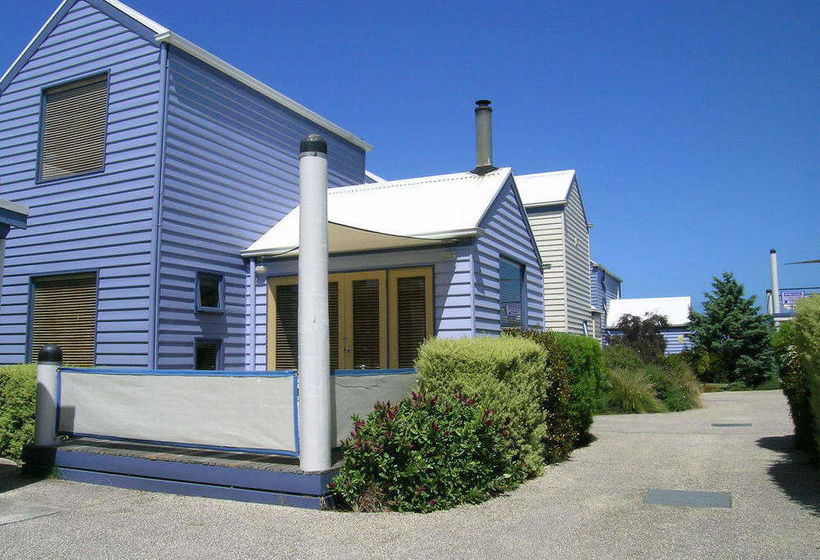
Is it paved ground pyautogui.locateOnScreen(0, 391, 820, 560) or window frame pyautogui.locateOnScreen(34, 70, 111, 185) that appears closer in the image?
paved ground pyautogui.locateOnScreen(0, 391, 820, 560)

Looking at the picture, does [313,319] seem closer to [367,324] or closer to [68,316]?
[367,324]

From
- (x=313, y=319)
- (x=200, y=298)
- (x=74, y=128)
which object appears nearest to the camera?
(x=313, y=319)

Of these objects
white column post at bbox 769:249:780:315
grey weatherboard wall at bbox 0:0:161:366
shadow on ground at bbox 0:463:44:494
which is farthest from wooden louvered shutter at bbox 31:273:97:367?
white column post at bbox 769:249:780:315

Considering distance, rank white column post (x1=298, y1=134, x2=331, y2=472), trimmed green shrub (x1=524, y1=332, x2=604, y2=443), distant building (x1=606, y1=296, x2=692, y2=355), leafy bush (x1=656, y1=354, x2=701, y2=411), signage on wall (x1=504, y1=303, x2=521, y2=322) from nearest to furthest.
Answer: white column post (x1=298, y1=134, x2=331, y2=472) → trimmed green shrub (x1=524, y1=332, x2=604, y2=443) → signage on wall (x1=504, y1=303, x2=521, y2=322) → leafy bush (x1=656, y1=354, x2=701, y2=411) → distant building (x1=606, y1=296, x2=692, y2=355)

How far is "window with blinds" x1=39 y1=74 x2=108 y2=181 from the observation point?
11297 mm

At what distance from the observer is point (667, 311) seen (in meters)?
40.8

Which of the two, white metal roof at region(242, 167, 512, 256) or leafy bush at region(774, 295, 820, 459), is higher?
white metal roof at region(242, 167, 512, 256)

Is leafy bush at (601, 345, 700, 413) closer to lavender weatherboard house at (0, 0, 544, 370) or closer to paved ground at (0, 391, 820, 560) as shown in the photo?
lavender weatherboard house at (0, 0, 544, 370)

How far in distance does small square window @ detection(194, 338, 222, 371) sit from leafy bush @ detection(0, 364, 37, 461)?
2.61m

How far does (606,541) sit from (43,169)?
10930mm

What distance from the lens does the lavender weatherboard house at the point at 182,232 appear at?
10.4 m

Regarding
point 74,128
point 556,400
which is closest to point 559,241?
point 556,400

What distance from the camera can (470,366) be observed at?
24.2 ft

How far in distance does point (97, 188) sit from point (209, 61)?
9.11ft
